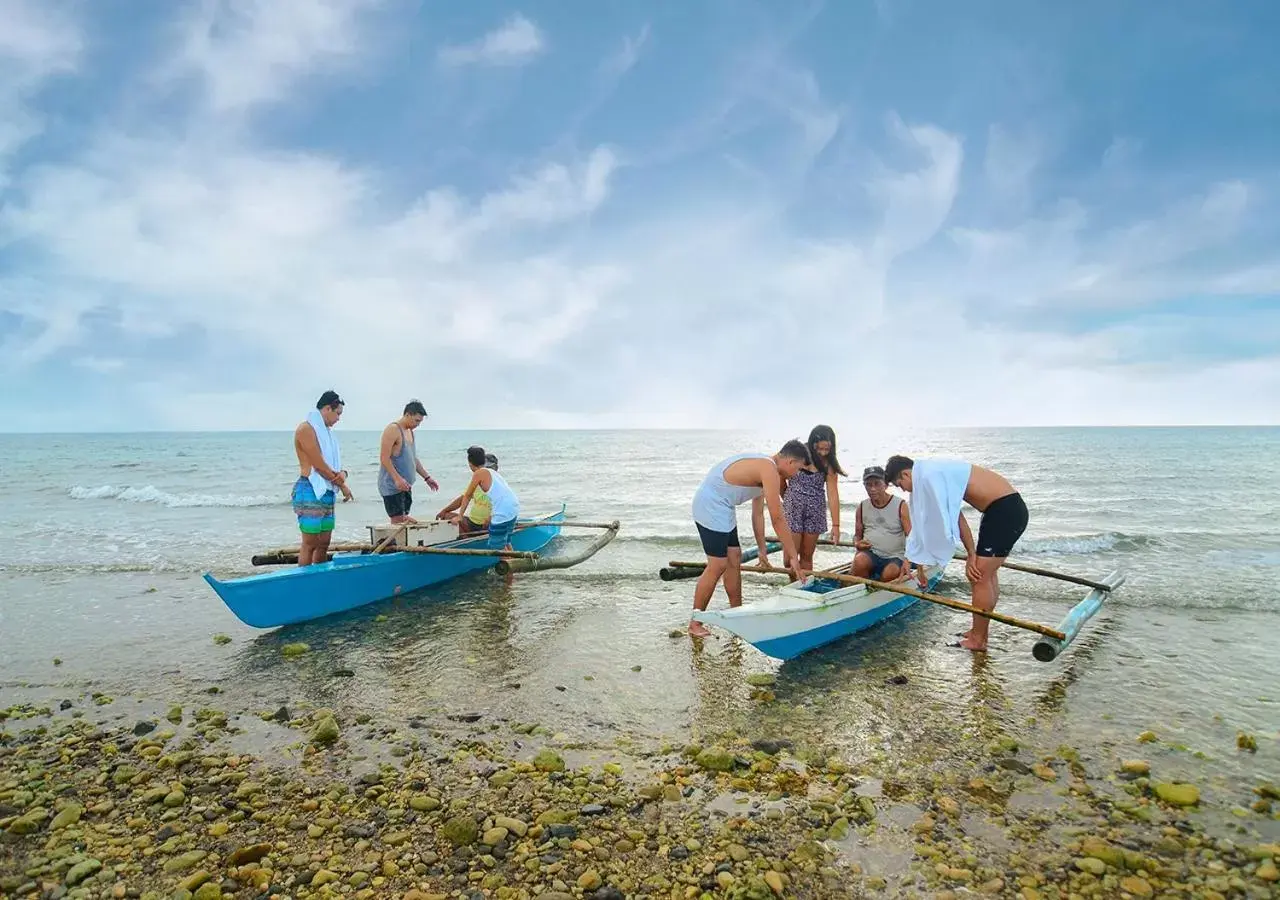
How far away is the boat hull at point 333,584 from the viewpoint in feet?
24.6

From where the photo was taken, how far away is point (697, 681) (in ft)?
20.8

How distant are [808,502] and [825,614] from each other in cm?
216

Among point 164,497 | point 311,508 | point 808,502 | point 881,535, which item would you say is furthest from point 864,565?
point 164,497

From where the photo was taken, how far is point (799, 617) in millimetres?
6285

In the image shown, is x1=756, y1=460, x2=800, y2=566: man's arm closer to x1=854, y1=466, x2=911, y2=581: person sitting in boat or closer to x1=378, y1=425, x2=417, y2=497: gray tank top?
x1=854, y1=466, x2=911, y2=581: person sitting in boat

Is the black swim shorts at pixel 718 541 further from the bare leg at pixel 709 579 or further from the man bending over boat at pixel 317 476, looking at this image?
the man bending over boat at pixel 317 476

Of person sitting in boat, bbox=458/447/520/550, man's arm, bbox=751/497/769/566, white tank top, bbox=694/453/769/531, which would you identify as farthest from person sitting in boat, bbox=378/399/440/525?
man's arm, bbox=751/497/769/566

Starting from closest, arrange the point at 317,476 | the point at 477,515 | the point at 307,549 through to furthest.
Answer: the point at 317,476
the point at 307,549
the point at 477,515

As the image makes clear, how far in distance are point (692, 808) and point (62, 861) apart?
3456 mm

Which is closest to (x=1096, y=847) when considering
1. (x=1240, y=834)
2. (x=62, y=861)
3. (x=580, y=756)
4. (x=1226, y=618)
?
(x=1240, y=834)

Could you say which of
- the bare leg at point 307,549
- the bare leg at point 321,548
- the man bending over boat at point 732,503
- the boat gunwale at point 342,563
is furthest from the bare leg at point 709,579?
the bare leg at point 307,549

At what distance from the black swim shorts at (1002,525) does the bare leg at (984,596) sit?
0.33 feet

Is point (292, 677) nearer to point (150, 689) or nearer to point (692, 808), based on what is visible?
point (150, 689)

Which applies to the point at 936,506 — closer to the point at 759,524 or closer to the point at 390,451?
the point at 759,524
